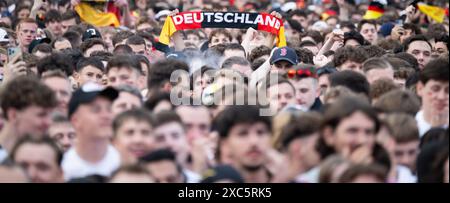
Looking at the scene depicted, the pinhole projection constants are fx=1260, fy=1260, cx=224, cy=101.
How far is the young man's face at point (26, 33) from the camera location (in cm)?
1623

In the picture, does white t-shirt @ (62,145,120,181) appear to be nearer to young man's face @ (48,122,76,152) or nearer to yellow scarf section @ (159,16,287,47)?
young man's face @ (48,122,76,152)

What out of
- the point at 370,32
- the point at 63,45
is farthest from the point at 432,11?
the point at 63,45

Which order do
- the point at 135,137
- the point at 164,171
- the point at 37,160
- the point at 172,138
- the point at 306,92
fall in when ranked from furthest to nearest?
1. the point at 306,92
2. the point at 172,138
3. the point at 135,137
4. the point at 164,171
5. the point at 37,160

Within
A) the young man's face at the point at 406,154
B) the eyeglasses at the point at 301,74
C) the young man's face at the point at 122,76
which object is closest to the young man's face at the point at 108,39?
the young man's face at the point at 122,76

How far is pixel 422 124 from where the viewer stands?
9516 mm

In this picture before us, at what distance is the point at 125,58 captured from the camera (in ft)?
37.2

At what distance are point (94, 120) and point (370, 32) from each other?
10.8m

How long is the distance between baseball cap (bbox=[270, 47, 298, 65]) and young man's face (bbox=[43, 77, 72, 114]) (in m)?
3.33

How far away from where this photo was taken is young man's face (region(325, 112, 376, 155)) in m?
7.80

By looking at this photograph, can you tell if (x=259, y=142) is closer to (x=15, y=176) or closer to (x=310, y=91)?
(x=15, y=176)

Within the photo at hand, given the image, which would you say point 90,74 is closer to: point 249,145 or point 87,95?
point 87,95

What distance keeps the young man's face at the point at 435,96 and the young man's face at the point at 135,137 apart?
252cm
